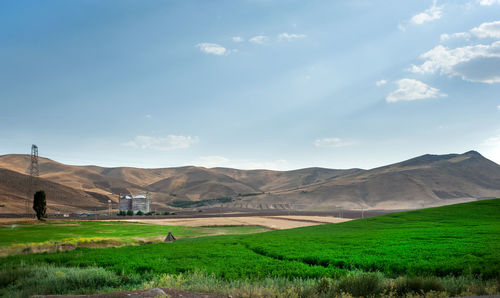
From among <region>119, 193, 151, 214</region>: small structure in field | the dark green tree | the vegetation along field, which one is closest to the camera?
the vegetation along field

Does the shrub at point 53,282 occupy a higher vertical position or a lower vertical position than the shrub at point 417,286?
lower

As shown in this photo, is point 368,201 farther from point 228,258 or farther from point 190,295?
point 190,295

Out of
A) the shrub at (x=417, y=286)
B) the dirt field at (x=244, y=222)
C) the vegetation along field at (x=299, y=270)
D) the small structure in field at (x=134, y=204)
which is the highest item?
the shrub at (x=417, y=286)

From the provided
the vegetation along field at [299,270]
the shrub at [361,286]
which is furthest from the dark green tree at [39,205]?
the shrub at [361,286]

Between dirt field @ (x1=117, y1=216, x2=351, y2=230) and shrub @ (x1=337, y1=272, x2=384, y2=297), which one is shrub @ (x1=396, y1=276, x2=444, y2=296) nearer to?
shrub @ (x1=337, y1=272, x2=384, y2=297)

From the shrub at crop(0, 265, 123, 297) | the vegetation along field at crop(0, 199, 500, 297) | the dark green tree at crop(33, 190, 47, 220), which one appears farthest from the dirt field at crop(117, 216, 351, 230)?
the shrub at crop(0, 265, 123, 297)

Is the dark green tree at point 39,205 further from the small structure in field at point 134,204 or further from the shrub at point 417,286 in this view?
the shrub at point 417,286

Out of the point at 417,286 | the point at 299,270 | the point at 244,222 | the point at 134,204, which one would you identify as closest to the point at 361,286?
the point at 417,286

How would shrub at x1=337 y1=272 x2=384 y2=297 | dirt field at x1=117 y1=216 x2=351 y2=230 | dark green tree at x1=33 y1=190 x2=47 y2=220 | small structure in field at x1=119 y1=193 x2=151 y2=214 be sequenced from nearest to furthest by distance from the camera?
shrub at x1=337 y1=272 x2=384 y2=297 < dark green tree at x1=33 y1=190 x2=47 y2=220 < dirt field at x1=117 y1=216 x2=351 y2=230 < small structure in field at x1=119 y1=193 x2=151 y2=214

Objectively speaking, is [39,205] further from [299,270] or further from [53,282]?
[299,270]

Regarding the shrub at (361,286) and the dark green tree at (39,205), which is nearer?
the shrub at (361,286)

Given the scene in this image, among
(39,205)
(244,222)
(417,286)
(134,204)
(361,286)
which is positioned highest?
(361,286)

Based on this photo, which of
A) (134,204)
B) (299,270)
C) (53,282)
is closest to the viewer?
(53,282)

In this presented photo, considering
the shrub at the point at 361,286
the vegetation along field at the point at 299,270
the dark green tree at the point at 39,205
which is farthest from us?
the dark green tree at the point at 39,205
